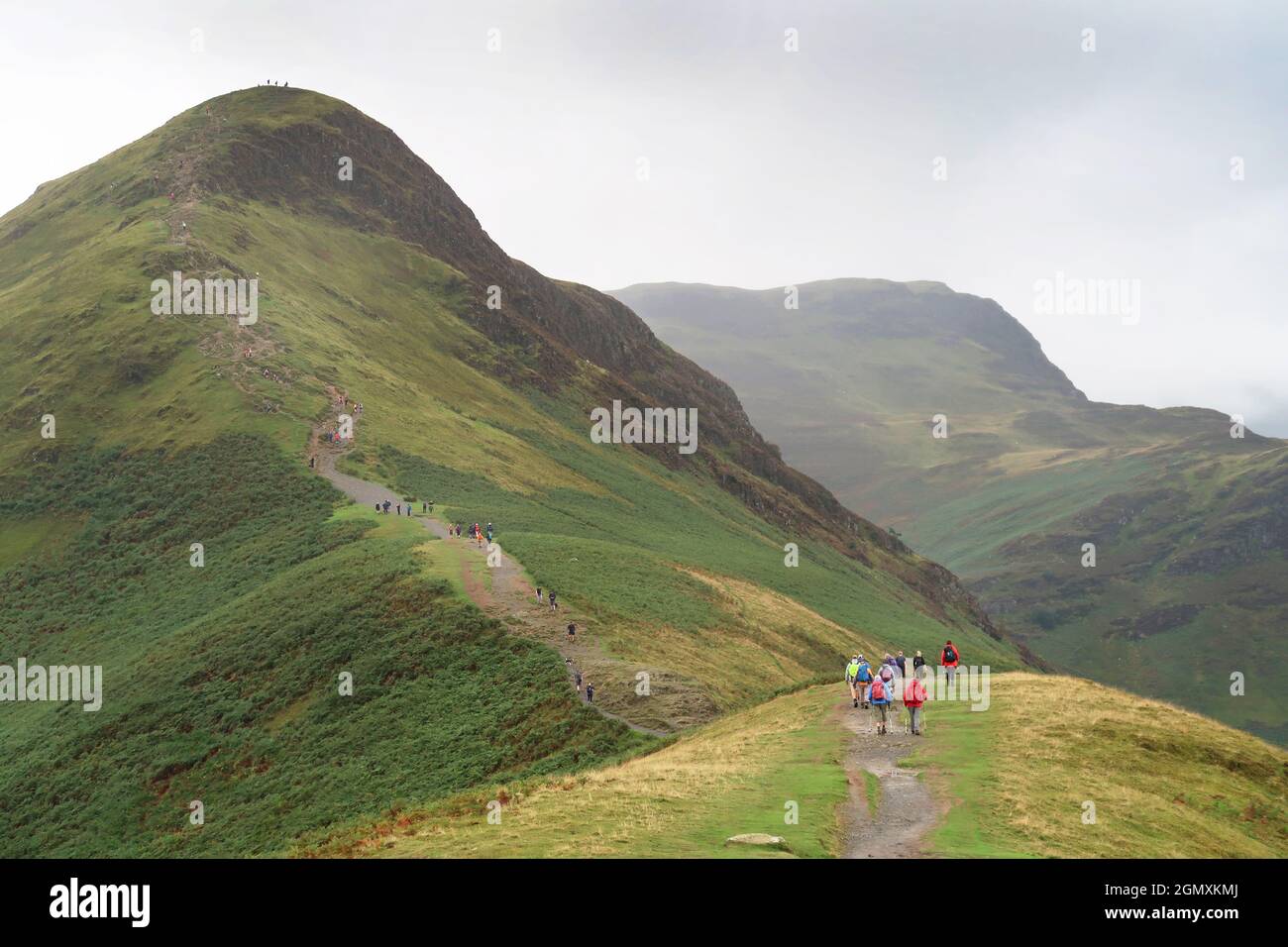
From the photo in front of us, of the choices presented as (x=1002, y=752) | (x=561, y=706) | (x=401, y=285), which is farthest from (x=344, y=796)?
(x=401, y=285)

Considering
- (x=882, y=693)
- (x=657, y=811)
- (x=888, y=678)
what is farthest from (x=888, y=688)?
(x=657, y=811)

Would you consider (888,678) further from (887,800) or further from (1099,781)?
(887,800)

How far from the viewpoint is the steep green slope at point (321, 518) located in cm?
3844

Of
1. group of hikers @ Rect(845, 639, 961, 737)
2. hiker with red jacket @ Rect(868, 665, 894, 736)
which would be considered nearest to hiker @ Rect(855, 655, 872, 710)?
group of hikers @ Rect(845, 639, 961, 737)

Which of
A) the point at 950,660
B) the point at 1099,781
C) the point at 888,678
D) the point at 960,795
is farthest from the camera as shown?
the point at 950,660

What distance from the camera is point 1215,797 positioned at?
24094mm

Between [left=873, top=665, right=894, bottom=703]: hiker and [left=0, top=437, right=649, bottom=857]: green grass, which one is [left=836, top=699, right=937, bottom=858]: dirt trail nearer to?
[left=873, top=665, right=894, bottom=703]: hiker

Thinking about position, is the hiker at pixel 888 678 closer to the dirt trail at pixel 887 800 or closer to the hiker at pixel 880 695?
the hiker at pixel 880 695

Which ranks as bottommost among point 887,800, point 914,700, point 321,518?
point 887,800

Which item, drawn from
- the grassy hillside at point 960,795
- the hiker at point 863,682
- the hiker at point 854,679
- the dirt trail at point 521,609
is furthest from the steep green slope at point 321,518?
the grassy hillside at point 960,795

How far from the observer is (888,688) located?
105 ft

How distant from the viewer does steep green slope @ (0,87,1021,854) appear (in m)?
38.4

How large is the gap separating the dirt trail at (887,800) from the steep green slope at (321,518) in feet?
33.4

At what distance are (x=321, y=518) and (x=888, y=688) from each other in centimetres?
4578
